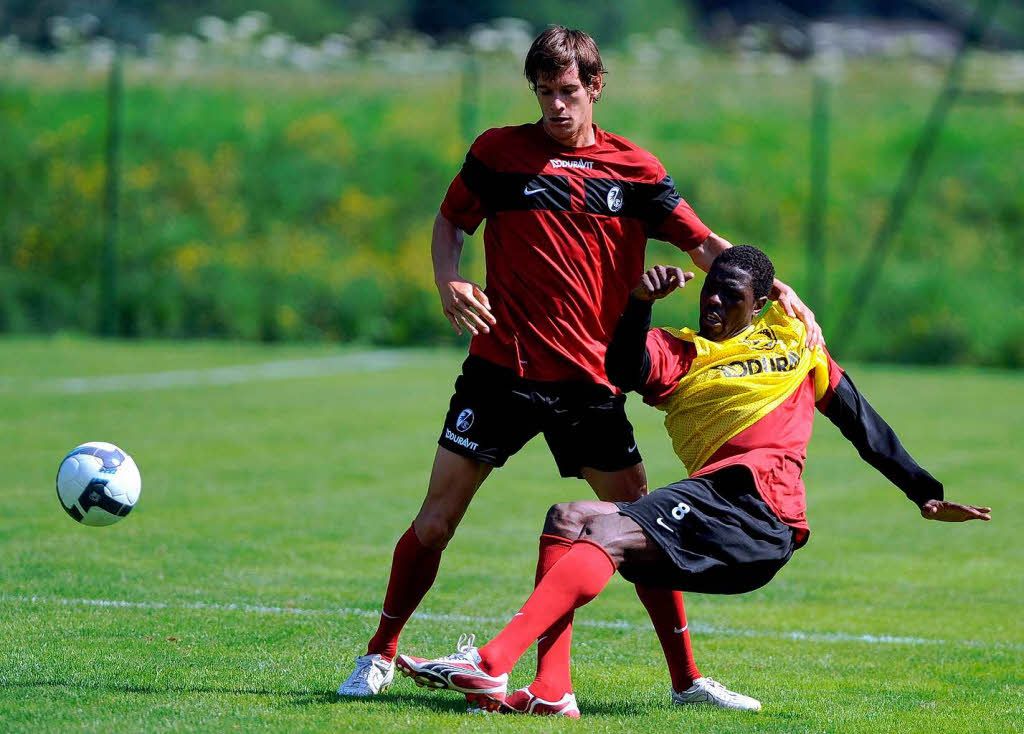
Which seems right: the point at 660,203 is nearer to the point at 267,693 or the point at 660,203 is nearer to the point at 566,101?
the point at 566,101

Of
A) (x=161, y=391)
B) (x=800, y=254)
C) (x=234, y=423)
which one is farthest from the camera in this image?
(x=800, y=254)

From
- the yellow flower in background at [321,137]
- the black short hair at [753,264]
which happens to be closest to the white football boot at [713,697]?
the black short hair at [753,264]

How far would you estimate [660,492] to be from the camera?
489 centimetres

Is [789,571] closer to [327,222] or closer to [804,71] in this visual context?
[327,222]

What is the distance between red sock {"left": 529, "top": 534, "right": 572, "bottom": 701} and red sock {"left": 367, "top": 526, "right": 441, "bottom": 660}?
0.66m

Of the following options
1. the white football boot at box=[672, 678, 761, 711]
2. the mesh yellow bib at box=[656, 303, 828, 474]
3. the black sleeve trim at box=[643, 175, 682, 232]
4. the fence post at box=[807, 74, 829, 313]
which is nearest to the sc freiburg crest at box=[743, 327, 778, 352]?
the mesh yellow bib at box=[656, 303, 828, 474]

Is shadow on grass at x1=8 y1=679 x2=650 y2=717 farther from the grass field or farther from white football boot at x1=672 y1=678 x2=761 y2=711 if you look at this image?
white football boot at x1=672 y1=678 x2=761 y2=711

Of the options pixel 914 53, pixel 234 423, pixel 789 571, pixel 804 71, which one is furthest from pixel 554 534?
pixel 914 53

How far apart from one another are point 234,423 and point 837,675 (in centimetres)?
827

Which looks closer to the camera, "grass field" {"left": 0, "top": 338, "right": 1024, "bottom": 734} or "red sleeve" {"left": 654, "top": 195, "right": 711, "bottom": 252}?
"grass field" {"left": 0, "top": 338, "right": 1024, "bottom": 734}

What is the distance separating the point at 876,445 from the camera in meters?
5.22

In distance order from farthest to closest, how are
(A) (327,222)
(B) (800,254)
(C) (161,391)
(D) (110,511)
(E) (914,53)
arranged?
(E) (914,53), (A) (327,222), (B) (800,254), (C) (161,391), (D) (110,511)

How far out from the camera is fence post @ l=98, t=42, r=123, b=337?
22.4 meters

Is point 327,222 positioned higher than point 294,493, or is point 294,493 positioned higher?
point 294,493
